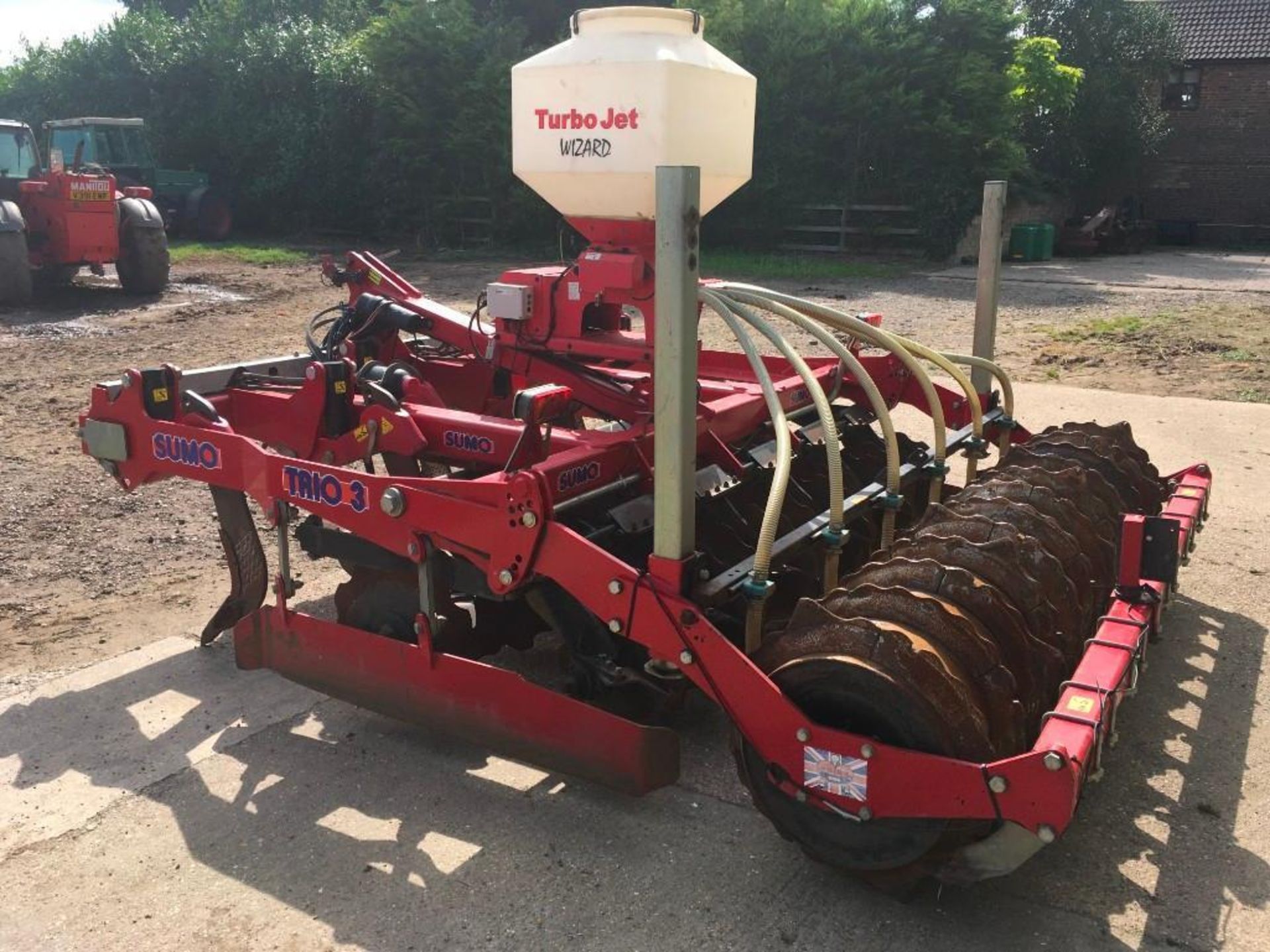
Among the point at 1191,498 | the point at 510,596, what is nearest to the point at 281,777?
the point at 510,596

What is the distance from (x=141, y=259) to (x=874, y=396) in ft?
39.5

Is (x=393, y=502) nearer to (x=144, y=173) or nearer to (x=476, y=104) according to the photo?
(x=476, y=104)

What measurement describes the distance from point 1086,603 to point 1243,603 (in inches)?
70.0

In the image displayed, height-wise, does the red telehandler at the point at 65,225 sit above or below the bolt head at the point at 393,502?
above

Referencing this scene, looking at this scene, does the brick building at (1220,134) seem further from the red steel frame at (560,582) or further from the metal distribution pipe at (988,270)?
the red steel frame at (560,582)

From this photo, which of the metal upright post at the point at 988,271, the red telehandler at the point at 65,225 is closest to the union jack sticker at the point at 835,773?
the metal upright post at the point at 988,271

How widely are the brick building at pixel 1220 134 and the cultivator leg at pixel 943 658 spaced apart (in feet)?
81.3

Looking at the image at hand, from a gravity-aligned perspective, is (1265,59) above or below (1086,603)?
above

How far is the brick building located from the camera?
2495cm

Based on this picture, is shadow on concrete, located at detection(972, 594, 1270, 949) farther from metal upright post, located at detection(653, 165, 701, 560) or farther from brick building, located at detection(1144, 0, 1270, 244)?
brick building, located at detection(1144, 0, 1270, 244)

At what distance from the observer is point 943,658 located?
2.51m

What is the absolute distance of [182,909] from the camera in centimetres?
277

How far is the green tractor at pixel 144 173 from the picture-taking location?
725 inches

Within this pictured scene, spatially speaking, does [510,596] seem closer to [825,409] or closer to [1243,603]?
[825,409]
